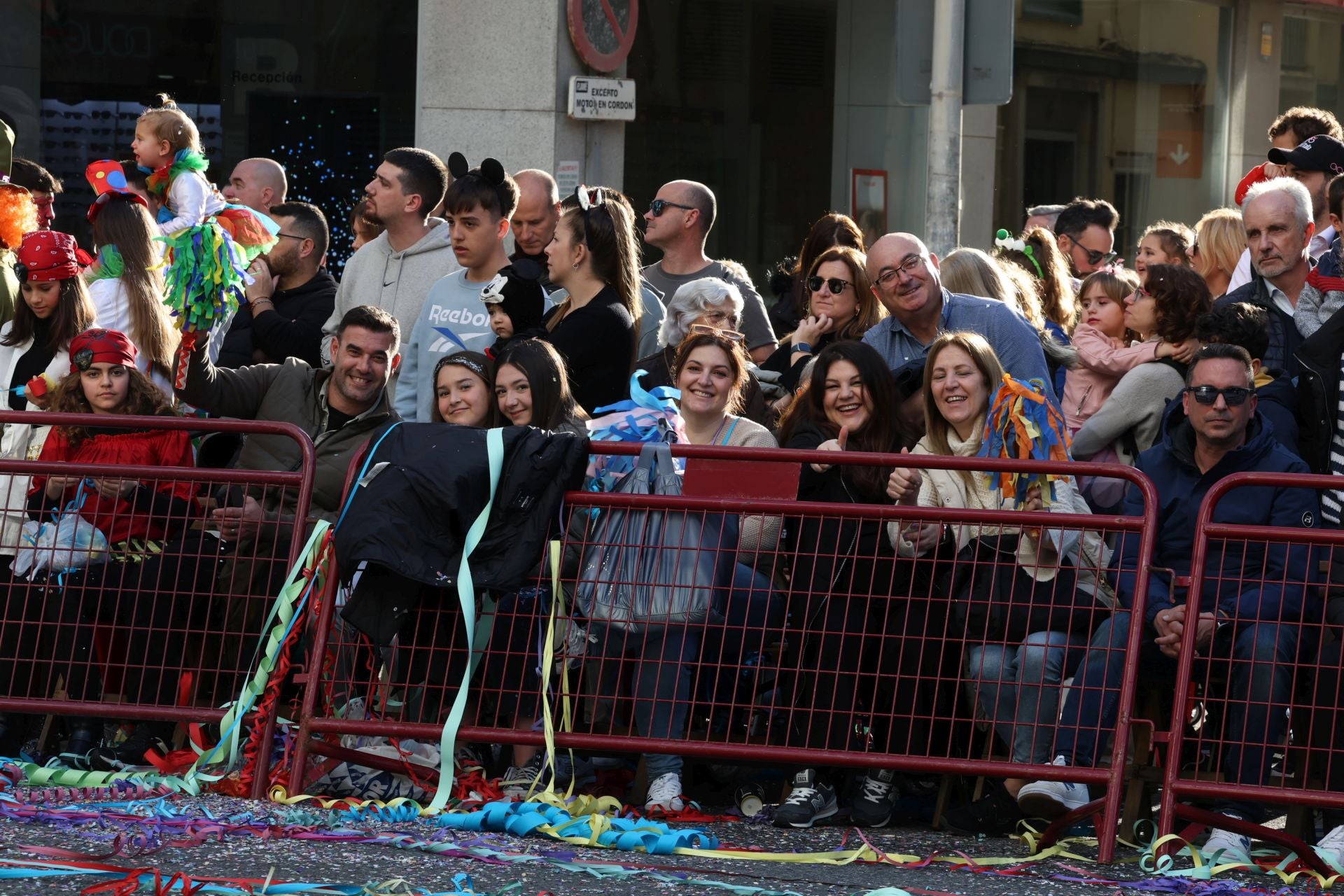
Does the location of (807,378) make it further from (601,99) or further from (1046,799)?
(601,99)

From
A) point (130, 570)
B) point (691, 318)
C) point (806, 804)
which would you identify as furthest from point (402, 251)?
point (806, 804)

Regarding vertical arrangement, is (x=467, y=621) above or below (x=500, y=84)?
below

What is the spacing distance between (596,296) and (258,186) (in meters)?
3.02

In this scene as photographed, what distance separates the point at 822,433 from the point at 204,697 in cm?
240

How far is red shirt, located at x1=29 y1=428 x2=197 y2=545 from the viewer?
6504 mm

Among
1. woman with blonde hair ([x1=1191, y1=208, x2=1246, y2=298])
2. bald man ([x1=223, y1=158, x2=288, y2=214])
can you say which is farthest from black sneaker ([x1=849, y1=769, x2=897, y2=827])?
bald man ([x1=223, y1=158, x2=288, y2=214])

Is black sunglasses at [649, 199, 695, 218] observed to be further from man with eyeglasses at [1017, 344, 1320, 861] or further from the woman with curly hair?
man with eyeglasses at [1017, 344, 1320, 861]

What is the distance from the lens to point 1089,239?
10156mm

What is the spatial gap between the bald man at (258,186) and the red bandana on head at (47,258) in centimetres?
202

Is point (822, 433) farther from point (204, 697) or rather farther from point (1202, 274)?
point (1202, 274)

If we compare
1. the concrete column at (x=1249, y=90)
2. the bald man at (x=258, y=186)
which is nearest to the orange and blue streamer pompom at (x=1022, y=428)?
the bald man at (x=258, y=186)

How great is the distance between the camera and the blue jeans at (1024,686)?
18.5 ft

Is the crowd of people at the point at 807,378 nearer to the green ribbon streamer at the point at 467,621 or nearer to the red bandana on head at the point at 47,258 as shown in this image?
the red bandana on head at the point at 47,258

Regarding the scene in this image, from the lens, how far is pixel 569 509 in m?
5.87
